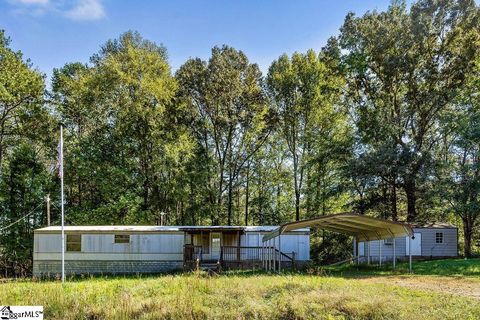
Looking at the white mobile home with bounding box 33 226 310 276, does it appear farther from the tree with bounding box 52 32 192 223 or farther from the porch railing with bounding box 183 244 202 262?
the tree with bounding box 52 32 192 223

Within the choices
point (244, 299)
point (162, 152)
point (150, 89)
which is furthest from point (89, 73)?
point (244, 299)

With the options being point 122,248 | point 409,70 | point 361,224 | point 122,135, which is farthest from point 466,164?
point 122,135

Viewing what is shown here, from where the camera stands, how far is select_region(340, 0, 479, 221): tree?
2659 centimetres

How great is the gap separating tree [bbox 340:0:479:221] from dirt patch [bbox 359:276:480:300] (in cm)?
1164

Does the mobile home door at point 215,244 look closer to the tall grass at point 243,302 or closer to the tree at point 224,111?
the tree at point 224,111

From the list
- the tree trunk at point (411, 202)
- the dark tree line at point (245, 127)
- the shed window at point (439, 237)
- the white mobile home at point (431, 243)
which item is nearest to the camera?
the white mobile home at point (431, 243)

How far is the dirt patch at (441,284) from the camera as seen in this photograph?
12016mm

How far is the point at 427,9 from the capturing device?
87.9ft

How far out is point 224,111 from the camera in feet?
103

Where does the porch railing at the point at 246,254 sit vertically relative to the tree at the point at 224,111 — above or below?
below

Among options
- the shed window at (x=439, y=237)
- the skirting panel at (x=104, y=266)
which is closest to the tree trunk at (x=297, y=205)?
the shed window at (x=439, y=237)

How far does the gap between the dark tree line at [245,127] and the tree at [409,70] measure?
8 cm

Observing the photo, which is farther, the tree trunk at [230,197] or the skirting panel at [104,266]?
the tree trunk at [230,197]

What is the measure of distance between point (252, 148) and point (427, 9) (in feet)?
47.4
